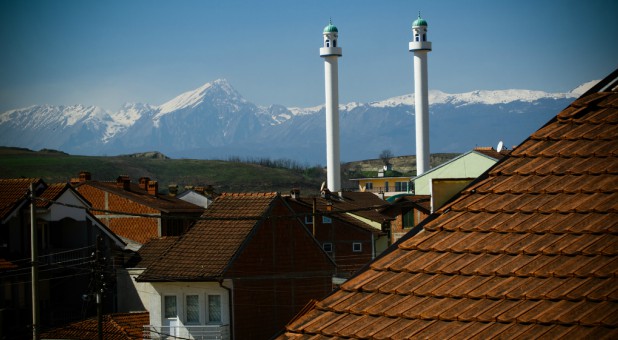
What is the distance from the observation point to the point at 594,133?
624 cm

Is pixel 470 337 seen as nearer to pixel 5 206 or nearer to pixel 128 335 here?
pixel 128 335

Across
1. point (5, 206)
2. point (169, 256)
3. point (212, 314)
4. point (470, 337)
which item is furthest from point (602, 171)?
point (5, 206)

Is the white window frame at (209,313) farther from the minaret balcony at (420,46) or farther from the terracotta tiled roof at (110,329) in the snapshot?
the minaret balcony at (420,46)

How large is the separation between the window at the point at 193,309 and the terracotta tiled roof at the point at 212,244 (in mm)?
813

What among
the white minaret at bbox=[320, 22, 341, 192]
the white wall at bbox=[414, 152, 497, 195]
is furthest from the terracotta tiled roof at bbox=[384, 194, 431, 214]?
the white minaret at bbox=[320, 22, 341, 192]

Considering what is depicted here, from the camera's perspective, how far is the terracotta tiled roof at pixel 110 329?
33.4m

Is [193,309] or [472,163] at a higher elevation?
[472,163]

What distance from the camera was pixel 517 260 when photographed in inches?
222

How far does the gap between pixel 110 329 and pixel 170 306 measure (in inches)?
82.5

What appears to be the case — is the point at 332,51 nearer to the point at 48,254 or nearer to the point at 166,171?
the point at 166,171

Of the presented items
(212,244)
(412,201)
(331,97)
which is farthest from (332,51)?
(412,201)

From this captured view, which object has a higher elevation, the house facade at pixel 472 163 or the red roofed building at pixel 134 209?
the house facade at pixel 472 163

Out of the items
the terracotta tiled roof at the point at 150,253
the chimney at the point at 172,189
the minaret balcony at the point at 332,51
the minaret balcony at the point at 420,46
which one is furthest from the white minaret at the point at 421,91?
the terracotta tiled roof at the point at 150,253

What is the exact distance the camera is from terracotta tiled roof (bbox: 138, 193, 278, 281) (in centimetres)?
3359
